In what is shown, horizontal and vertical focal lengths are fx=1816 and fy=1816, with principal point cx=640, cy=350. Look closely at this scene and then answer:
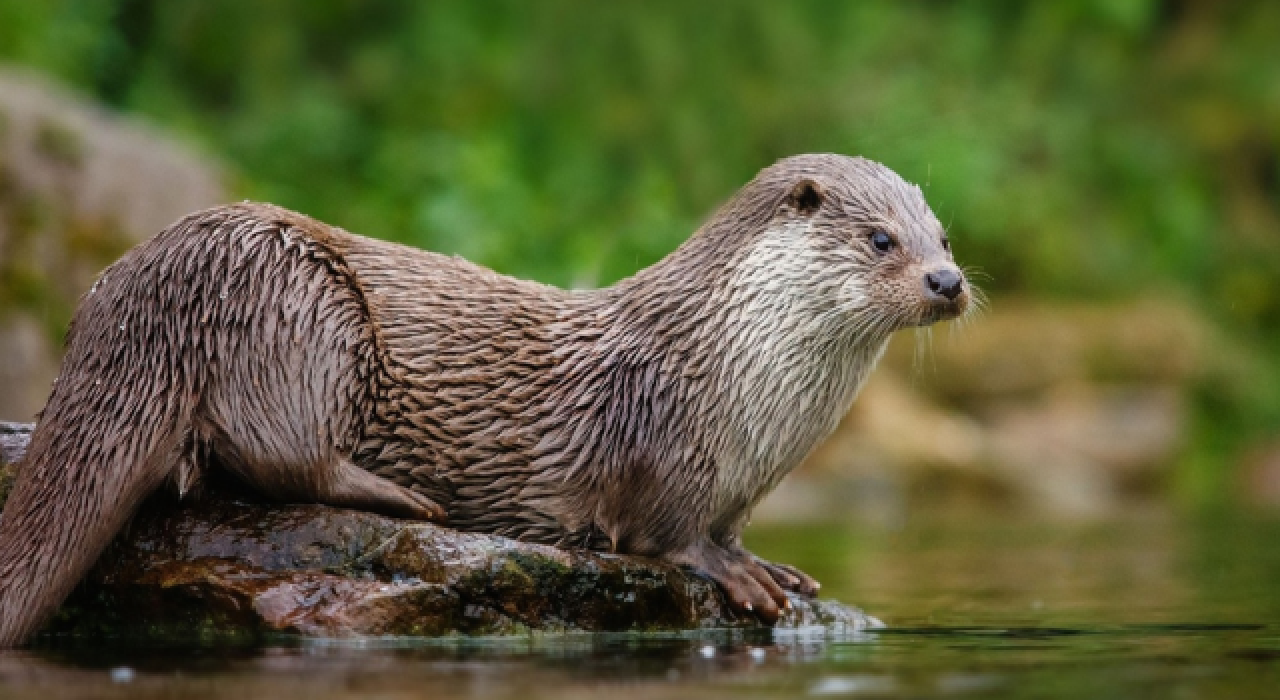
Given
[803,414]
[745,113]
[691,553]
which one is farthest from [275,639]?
[745,113]

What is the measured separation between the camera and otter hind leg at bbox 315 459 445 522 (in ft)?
14.4

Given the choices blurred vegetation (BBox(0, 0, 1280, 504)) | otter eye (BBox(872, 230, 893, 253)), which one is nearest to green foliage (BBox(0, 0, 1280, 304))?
blurred vegetation (BBox(0, 0, 1280, 504))

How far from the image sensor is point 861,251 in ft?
15.4

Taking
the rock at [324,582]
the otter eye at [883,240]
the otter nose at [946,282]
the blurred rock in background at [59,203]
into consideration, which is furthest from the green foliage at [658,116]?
the rock at [324,582]

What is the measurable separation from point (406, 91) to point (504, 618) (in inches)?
373

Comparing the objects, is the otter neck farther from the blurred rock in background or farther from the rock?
the blurred rock in background

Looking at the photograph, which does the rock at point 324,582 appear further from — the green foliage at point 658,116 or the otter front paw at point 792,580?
the green foliage at point 658,116

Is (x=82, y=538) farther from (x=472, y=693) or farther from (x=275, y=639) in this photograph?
(x=472, y=693)

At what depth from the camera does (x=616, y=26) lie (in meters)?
12.4

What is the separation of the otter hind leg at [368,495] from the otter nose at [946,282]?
4.50ft

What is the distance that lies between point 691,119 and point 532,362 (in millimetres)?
7296

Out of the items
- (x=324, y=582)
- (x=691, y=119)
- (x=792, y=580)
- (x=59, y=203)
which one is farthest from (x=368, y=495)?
(x=691, y=119)

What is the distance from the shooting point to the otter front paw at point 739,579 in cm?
455

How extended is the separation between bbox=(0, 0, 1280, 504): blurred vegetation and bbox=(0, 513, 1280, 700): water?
5314 mm
